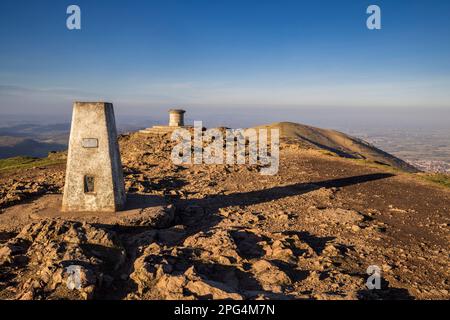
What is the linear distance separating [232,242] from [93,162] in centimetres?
480

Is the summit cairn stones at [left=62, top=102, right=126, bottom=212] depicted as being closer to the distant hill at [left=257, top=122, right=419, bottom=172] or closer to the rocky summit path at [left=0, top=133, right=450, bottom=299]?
the rocky summit path at [left=0, top=133, right=450, bottom=299]

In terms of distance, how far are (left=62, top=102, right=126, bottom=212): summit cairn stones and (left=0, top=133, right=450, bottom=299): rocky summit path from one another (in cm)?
45

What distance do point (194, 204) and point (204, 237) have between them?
3.71 metres

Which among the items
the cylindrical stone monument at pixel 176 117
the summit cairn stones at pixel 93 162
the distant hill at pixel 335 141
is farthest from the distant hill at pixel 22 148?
the summit cairn stones at pixel 93 162

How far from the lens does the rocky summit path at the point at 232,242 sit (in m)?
7.31

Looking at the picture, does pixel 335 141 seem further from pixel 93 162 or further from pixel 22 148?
pixel 22 148

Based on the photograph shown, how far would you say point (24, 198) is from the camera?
1308 centimetres

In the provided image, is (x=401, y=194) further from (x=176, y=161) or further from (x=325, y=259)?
(x=176, y=161)

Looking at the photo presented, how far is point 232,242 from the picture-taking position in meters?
9.31

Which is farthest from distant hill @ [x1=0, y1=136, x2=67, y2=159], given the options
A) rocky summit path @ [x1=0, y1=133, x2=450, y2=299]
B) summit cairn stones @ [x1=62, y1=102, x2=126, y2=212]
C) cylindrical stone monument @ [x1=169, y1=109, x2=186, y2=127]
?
summit cairn stones @ [x1=62, y1=102, x2=126, y2=212]

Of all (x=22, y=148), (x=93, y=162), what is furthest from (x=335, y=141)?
(x=22, y=148)

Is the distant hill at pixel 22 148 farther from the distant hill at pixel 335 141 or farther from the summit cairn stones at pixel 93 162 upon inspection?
the summit cairn stones at pixel 93 162

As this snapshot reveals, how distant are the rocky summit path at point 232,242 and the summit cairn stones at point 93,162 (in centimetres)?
45

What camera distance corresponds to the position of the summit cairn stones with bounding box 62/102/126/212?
33.7 ft
